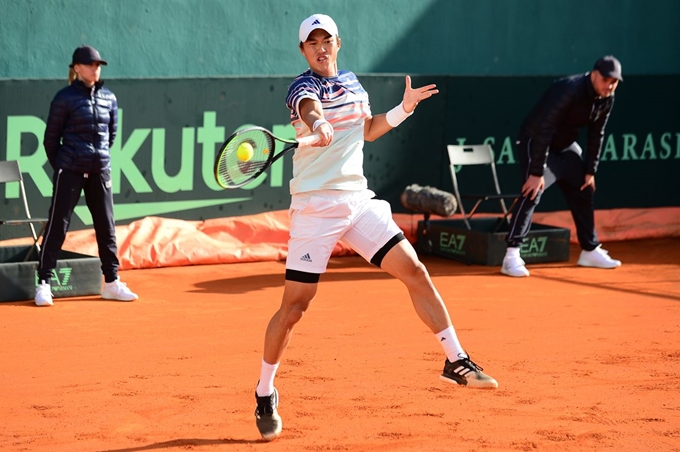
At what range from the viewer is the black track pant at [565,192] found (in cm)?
1001

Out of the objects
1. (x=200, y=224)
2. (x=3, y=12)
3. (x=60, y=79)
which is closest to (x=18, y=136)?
(x=60, y=79)

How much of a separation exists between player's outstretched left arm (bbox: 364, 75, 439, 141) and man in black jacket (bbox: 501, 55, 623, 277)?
13.8ft

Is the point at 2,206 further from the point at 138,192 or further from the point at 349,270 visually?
the point at 349,270

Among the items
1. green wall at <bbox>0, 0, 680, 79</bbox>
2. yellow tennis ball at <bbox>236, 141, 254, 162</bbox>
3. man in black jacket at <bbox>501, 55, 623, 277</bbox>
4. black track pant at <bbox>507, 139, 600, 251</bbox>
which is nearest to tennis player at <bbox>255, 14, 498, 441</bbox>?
yellow tennis ball at <bbox>236, 141, 254, 162</bbox>

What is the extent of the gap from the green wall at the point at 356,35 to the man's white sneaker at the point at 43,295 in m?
2.60

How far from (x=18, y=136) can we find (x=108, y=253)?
5.68 ft

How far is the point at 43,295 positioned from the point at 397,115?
12.5ft

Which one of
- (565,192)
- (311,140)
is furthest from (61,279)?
(565,192)

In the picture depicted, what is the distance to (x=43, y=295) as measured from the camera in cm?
828

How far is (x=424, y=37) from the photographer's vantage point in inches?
477

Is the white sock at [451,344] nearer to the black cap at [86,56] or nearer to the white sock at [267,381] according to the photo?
the white sock at [267,381]

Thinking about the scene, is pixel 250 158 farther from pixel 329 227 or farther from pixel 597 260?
pixel 597 260

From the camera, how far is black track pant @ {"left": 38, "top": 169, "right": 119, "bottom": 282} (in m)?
8.32

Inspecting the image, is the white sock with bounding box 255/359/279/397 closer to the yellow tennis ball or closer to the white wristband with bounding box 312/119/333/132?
the yellow tennis ball
